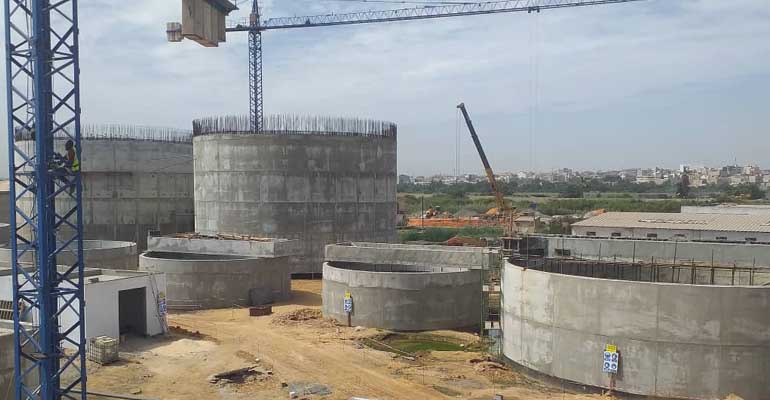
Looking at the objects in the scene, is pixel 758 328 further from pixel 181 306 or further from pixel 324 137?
pixel 324 137

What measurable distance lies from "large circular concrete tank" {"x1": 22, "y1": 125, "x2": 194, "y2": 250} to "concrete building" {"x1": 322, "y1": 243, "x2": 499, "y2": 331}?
22873 millimetres

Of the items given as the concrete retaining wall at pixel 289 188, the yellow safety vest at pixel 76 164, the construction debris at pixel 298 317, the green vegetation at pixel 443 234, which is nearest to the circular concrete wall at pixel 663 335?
the construction debris at pixel 298 317

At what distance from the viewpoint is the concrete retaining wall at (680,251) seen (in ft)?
82.6

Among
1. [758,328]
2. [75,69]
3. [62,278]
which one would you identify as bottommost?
[758,328]

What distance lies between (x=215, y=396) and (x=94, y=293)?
6.31 meters

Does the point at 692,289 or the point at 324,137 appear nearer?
the point at 692,289

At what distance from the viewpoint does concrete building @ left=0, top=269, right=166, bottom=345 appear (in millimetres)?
20594

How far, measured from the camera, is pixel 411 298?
24.1 metres

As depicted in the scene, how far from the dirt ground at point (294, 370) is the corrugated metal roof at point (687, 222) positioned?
72.0 ft

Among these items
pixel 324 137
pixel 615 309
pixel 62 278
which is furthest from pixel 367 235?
pixel 62 278

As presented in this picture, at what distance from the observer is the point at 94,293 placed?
2062 centimetres

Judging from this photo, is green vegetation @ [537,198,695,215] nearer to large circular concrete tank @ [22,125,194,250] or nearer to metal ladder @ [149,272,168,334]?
large circular concrete tank @ [22,125,194,250]

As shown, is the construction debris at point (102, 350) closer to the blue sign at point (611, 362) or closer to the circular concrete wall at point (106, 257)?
the circular concrete wall at point (106, 257)

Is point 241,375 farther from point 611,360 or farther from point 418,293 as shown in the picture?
point 611,360
